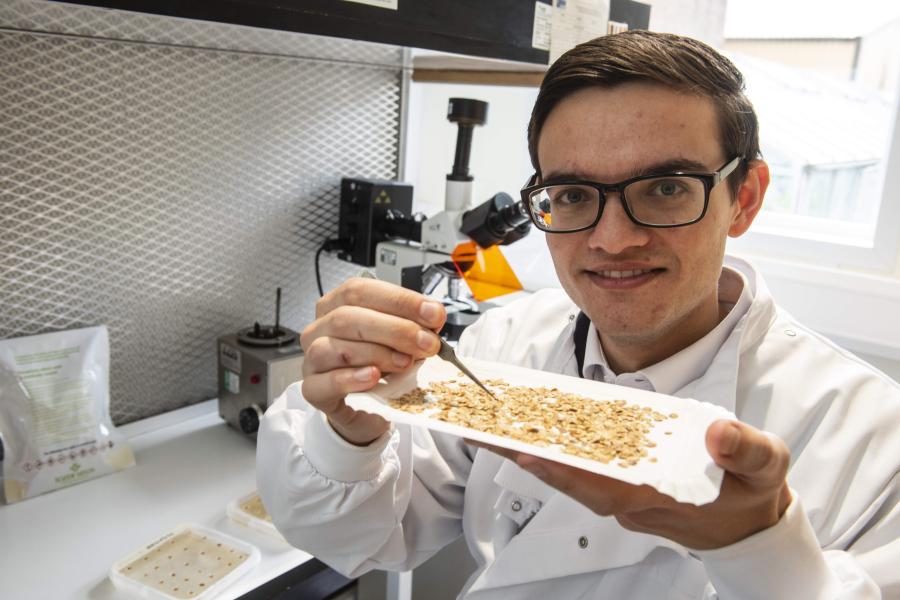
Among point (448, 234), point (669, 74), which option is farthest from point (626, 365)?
point (448, 234)

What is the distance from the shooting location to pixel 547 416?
842 millimetres

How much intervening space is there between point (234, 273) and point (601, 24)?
113 cm

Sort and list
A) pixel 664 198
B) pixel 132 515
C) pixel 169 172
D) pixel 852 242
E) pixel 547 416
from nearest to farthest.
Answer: pixel 547 416, pixel 664 198, pixel 132 515, pixel 169 172, pixel 852 242

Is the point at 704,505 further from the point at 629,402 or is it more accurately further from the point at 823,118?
the point at 823,118

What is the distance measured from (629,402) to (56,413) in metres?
1.20

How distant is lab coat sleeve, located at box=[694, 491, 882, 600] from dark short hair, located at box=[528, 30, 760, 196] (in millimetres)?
581

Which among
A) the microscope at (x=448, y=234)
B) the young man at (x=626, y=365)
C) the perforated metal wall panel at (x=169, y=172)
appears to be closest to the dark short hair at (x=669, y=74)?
the young man at (x=626, y=365)

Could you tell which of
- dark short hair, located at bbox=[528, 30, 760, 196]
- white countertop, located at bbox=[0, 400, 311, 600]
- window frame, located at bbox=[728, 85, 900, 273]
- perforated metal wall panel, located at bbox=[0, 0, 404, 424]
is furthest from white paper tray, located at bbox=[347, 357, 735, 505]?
window frame, located at bbox=[728, 85, 900, 273]

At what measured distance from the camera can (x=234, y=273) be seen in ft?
6.08

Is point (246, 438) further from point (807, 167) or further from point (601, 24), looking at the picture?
point (807, 167)

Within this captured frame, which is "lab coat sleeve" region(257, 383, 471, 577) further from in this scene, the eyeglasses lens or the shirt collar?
the eyeglasses lens

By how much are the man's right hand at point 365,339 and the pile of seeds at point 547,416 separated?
0.06 m

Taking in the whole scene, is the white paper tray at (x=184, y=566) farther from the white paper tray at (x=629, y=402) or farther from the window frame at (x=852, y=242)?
the window frame at (x=852, y=242)

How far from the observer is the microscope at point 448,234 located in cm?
166
